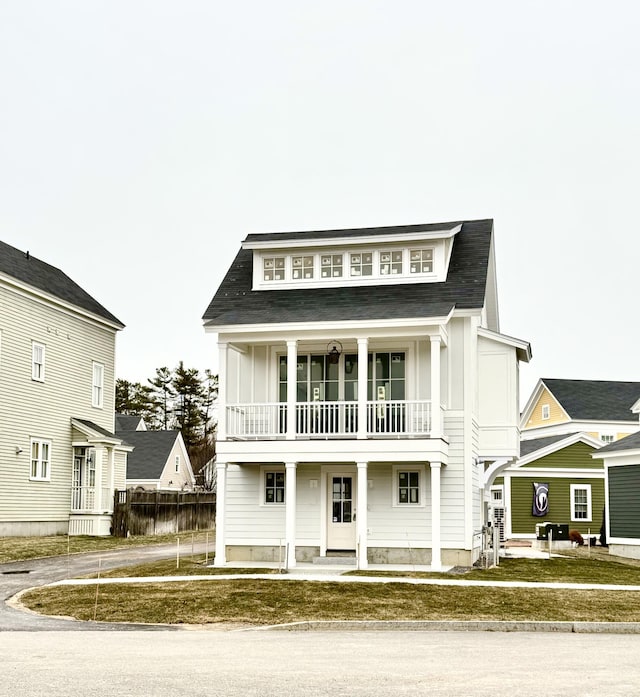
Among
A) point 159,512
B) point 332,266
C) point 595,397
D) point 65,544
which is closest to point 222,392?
point 332,266

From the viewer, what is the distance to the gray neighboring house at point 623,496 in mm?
31219

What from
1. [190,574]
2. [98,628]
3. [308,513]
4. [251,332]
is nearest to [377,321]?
[251,332]

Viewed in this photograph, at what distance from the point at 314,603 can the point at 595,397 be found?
1740 inches

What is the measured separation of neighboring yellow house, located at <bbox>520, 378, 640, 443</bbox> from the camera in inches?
2235

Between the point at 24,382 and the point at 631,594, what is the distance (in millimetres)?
21110

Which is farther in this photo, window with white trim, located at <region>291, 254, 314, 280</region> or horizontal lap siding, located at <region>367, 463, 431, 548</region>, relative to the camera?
window with white trim, located at <region>291, 254, 314, 280</region>

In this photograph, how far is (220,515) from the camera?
78.5 feet

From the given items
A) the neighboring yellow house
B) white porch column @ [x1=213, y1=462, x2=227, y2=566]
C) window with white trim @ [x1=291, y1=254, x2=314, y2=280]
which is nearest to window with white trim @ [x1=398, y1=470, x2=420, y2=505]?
white porch column @ [x1=213, y1=462, x2=227, y2=566]

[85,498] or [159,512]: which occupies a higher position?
[85,498]

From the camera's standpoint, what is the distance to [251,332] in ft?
77.6

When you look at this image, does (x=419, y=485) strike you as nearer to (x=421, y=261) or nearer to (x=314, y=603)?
(x=421, y=261)

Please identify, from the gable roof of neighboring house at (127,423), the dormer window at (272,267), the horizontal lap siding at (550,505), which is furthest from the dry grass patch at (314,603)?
the gable roof of neighboring house at (127,423)

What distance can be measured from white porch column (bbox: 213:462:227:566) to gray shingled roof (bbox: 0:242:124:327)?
11.9 meters

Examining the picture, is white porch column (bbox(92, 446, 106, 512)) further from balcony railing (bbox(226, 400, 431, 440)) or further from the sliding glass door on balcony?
the sliding glass door on balcony
